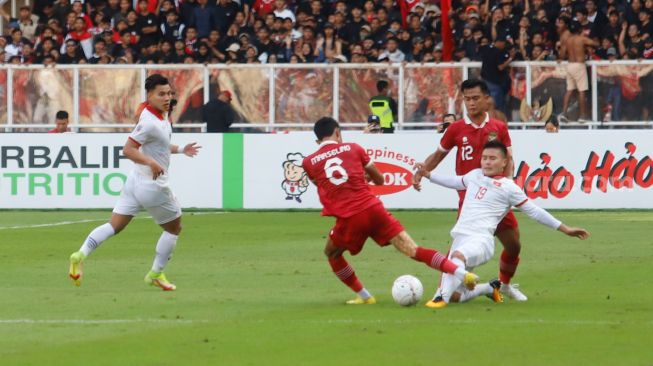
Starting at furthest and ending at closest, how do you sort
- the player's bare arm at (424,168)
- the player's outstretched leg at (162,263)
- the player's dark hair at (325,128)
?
the player's outstretched leg at (162,263)
the player's bare arm at (424,168)
the player's dark hair at (325,128)

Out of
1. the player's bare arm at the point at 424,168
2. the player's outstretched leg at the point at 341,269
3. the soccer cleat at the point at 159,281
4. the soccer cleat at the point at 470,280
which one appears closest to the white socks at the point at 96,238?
the soccer cleat at the point at 159,281

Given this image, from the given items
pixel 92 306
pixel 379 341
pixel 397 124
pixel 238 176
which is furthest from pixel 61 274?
pixel 397 124

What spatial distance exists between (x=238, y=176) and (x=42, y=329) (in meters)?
16.8

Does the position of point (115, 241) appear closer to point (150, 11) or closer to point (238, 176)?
point (238, 176)

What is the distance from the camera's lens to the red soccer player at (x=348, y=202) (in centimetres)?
1264

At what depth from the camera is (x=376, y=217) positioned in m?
12.7

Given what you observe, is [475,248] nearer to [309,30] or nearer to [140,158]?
[140,158]

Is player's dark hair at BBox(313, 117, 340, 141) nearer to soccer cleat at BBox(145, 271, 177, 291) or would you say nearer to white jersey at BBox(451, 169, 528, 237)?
white jersey at BBox(451, 169, 528, 237)

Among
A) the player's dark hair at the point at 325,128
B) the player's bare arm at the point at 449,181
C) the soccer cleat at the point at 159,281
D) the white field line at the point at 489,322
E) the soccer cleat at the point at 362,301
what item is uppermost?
the player's dark hair at the point at 325,128

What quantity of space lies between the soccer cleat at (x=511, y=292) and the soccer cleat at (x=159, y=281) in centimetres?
317

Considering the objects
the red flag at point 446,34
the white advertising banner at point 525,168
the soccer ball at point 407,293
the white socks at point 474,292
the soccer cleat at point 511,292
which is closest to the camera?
the soccer ball at point 407,293

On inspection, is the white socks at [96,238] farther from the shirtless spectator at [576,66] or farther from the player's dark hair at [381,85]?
the shirtless spectator at [576,66]

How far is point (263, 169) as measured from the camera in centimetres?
2808

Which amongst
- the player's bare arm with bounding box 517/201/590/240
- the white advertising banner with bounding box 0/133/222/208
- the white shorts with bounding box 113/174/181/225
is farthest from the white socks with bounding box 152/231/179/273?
the white advertising banner with bounding box 0/133/222/208
